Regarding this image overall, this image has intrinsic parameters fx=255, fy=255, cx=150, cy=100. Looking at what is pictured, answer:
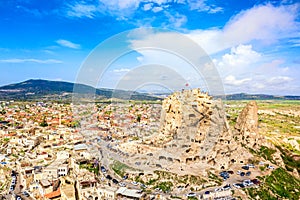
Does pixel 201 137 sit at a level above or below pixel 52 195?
above

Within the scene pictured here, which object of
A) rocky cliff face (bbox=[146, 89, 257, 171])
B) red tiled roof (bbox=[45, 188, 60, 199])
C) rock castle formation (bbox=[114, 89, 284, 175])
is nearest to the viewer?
red tiled roof (bbox=[45, 188, 60, 199])

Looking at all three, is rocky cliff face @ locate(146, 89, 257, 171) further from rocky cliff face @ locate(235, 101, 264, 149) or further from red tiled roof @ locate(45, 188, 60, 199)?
red tiled roof @ locate(45, 188, 60, 199)

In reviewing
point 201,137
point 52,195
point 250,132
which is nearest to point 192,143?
point 201,137

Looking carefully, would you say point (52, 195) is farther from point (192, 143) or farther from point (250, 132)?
point (250, 132)

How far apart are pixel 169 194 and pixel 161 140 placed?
7784 millimetres

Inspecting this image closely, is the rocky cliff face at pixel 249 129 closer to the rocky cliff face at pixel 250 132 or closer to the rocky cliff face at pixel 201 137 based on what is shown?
the rocky cliff face at pixel 250 132

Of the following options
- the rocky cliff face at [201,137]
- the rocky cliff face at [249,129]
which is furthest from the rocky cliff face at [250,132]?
the rocky cliff face at [201,137]

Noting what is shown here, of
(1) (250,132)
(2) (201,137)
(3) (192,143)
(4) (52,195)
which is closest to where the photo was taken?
(4) (52,195)

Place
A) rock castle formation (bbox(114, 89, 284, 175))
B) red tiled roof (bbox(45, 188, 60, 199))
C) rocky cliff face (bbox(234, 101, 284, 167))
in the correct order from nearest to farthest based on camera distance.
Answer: red tiled roof (bbox(45, 188, 60, 199)), rock castle formation (bbox(114, 89, 284, 175)), rocky cliff face (bbox(234, 101, 284, 167))

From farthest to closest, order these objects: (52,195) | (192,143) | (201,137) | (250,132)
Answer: (250,132) < (201,137) < (192,143) < (52,195)

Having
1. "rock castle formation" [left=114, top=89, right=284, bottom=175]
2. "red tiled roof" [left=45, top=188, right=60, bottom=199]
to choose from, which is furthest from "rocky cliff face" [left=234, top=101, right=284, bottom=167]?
"red tiled roof" [left=45, top=188, right=60, bottom=199]

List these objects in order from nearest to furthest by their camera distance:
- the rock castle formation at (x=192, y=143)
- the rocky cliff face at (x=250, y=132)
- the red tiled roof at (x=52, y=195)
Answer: the red tiled roof at (x=52, y=195) < the rock castle formation at (x=192, y=143) < the rocky cliff face at (x=250, y=132)

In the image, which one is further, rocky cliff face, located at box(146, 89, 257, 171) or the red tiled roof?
rocky cliff face, located at box(146, 89, 257, 171)

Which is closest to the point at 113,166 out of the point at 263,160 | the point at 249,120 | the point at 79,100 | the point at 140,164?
the point at 140,164
